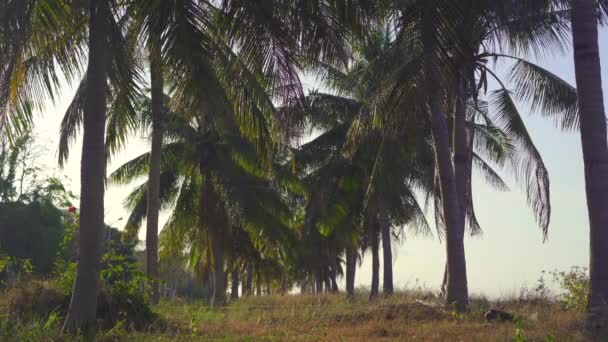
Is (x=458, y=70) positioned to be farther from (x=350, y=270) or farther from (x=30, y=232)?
(x=30, y=232)

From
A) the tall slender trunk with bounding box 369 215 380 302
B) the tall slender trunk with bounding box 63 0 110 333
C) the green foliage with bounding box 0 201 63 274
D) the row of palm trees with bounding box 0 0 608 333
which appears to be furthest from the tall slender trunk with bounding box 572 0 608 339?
the green foliage with bounding box 0 201 63 274

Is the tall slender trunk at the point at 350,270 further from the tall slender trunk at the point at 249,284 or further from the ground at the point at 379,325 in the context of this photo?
the ground at the point at 379,325

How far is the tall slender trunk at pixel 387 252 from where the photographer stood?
26.2m

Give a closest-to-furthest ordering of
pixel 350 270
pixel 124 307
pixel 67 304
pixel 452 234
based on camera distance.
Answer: pixel 67 304 < pixel 124 307 < pixel 452 234 < pixel 350 270

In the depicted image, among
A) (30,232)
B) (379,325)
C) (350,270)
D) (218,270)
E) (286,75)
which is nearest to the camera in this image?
(286,75)

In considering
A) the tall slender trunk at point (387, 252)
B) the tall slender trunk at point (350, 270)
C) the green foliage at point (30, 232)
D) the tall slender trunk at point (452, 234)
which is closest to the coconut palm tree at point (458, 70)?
the tall slender trunk at point (452, 234)

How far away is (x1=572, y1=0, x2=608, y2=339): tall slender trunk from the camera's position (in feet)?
33.5

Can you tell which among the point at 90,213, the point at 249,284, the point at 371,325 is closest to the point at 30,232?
the point at 249,284

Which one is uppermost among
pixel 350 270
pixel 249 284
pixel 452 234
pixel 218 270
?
Answer: pixel 350 270

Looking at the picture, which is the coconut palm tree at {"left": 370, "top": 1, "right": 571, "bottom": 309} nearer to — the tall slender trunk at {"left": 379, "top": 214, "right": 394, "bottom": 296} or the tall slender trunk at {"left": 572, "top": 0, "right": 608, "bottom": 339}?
the tall slender trunk at {"left": 572, "top": 0, "right": 608, "bottom": 339}

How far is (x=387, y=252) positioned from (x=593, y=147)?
666 inches

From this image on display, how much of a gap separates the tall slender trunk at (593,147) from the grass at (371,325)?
0.46 m

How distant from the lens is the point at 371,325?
1248cm

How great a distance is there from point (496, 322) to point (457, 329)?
3.29 ft
